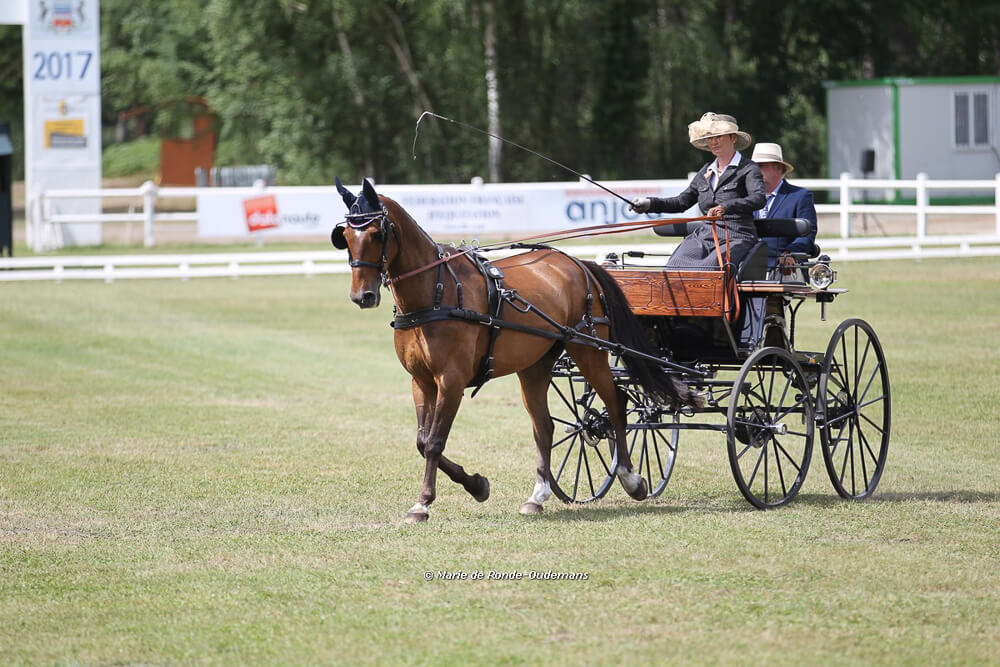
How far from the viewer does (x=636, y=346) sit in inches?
316

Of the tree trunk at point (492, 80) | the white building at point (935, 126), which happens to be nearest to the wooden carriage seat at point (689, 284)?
the white building at point (935, 126)

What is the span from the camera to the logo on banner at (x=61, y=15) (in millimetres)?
29444

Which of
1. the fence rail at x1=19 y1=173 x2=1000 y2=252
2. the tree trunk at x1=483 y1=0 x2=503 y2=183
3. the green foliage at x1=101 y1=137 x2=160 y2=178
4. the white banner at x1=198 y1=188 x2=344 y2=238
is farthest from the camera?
the green foliage at x1=101 y1=137 x2=160 y2=178

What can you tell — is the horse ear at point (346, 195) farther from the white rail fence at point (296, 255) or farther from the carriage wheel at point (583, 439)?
the white rail fence at point (296, 255)

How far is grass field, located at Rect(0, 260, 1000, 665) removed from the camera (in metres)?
5.43

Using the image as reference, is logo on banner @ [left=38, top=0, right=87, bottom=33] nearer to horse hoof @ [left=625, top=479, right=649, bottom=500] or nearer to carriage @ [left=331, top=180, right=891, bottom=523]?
carriage @ [left=331, top=180, right=891, bottom=523]

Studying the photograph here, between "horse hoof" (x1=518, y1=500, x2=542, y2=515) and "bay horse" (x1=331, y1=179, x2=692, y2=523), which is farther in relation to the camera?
"horse hoof" (x1=518, y1=500, x2=542, y2=515)

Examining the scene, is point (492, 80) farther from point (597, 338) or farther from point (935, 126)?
point (597, 338)

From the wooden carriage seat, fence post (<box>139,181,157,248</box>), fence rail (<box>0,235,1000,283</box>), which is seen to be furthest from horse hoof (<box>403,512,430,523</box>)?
fence post (<box>139,181,157,248</box>)

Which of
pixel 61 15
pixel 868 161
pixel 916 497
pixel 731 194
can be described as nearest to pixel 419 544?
pixel 731 194

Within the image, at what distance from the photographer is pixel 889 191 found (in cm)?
3322

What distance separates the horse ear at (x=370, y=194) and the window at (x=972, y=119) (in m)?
29.7

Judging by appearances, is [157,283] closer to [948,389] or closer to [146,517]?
[948,389]

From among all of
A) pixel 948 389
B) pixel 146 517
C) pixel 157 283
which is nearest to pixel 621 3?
pixel 157 283
